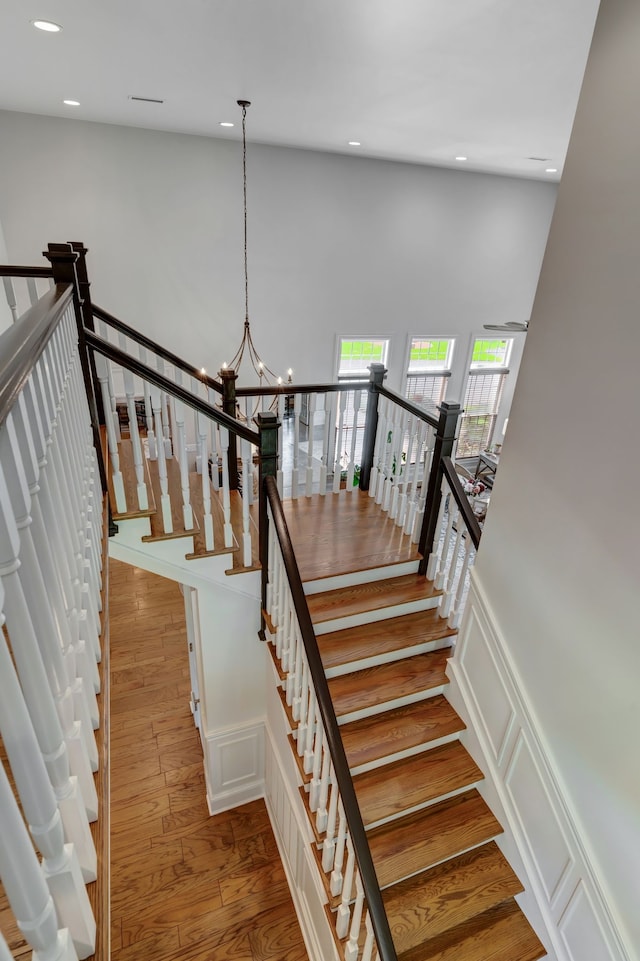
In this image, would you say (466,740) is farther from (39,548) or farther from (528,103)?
(528,103)

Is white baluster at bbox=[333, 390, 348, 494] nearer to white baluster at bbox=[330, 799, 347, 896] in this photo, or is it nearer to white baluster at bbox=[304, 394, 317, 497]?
white baluster at bbox=[304, 394, 317, 497]

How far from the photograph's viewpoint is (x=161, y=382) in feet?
7.43

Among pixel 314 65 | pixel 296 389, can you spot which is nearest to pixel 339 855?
pixel 296 389

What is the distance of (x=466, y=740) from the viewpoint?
2732mm

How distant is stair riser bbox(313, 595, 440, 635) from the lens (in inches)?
114

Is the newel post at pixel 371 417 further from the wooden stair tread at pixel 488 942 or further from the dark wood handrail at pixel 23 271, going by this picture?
the wooden stair tread at pixel 488 942

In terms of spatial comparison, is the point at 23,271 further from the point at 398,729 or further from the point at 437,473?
the point at 398,729

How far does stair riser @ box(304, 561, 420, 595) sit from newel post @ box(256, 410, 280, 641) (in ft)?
1.03

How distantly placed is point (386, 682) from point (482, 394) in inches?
262

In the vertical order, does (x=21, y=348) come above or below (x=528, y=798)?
above

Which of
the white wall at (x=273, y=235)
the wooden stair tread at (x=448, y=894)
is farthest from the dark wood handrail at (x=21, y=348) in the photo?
the white wall at (x=273, y=235)

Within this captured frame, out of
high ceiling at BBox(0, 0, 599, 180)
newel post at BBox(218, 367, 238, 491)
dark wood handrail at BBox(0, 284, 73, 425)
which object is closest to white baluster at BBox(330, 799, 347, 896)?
dark wood handrail at BBox(0, 284, 73, 425)

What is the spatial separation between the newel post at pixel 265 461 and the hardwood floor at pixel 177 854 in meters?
1.97

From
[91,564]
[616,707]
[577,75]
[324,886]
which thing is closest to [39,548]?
[91,564]
